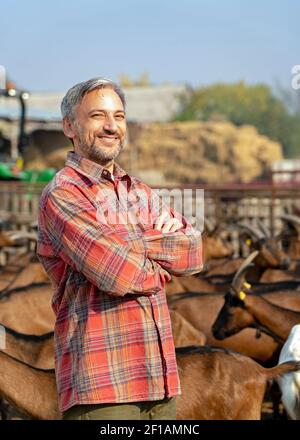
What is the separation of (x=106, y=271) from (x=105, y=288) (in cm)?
5

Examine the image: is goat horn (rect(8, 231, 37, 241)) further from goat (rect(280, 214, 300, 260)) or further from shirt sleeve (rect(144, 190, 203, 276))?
shirt sleeve (rect(144, 190, 203, 276))

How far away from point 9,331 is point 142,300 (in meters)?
3.31

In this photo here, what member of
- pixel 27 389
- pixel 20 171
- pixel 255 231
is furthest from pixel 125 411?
pixel 20 171

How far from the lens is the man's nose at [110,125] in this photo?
298 cm

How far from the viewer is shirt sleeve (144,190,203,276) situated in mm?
2938

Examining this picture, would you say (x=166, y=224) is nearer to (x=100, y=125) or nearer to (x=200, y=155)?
(x=100, y=125)

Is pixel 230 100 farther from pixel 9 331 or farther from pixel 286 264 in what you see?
pixel 9 331

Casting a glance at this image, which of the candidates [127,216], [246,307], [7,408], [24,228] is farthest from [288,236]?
[127,216]

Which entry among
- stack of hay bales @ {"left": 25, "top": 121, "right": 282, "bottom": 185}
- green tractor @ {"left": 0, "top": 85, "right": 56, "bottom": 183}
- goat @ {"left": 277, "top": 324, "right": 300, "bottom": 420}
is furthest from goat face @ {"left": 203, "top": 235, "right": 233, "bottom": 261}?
stack of hay bales @ {"left": 25, "top": 121, "right": 282, "bottom": 185}

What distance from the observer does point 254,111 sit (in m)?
61.8

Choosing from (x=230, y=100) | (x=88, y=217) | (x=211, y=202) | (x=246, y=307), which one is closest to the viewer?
(x=88, y=217)

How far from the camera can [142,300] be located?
9.58ft

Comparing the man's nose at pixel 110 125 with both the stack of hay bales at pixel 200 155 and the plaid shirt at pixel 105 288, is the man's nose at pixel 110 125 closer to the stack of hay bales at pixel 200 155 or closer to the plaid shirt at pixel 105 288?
the plaid shirt at pixel 105 288

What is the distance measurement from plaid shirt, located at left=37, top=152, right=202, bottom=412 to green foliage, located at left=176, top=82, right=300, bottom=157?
48737 mm
